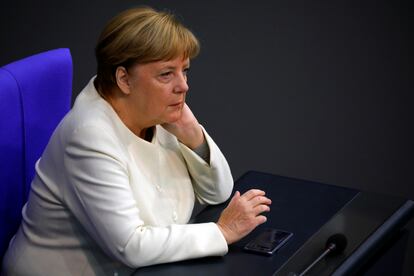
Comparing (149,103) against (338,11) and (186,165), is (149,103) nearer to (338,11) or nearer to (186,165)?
(186,165)

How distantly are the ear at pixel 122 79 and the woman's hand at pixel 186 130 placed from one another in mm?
266

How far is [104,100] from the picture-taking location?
2.55 meters

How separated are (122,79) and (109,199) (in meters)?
0.33

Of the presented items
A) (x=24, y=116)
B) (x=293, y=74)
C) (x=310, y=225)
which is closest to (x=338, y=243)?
(x=310, y=225)

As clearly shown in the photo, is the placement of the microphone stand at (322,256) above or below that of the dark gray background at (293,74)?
below

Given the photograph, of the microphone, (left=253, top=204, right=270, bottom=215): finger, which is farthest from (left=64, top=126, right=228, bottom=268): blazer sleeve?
the microphone

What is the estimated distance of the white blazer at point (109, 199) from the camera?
7.77ft

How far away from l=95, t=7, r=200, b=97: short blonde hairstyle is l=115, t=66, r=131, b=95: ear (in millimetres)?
13

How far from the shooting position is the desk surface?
7.63ft

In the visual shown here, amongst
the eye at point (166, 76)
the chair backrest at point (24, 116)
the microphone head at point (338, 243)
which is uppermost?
the eye at point (166, 76)

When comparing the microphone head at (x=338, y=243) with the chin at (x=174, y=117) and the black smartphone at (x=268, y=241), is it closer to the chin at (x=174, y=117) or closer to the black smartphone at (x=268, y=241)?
the black smartphone at (x=268, y=241)

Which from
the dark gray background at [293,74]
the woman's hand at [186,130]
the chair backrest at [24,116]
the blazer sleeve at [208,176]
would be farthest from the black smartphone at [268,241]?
the dark gray background at [293,74]

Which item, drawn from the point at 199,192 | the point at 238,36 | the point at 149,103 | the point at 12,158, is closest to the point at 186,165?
the point at 199,192

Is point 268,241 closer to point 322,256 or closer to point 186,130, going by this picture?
point 322,256
